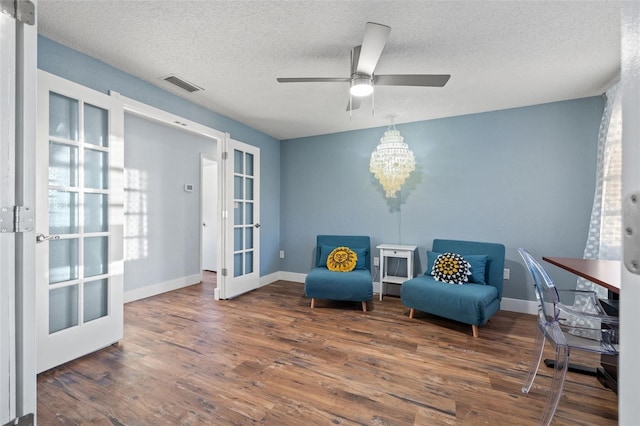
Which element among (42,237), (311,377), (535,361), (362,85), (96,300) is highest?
(362,85)

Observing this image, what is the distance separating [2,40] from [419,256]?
3.92m

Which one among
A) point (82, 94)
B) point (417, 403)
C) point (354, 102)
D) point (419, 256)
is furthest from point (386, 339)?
point (82, 94)

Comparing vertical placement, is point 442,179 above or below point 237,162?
below

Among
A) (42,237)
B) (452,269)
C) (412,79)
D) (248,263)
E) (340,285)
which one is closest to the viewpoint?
(42,237)

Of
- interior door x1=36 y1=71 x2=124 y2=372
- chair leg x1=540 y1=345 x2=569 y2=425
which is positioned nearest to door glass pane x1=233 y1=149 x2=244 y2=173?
interior door x1=36 y1=71 x2=124 y2=372

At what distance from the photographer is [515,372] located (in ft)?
6.95

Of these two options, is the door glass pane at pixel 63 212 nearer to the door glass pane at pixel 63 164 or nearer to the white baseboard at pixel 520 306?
the door glass pane at pixel 63 164

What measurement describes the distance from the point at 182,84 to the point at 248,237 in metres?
2.10

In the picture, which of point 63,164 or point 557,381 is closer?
point 557,381

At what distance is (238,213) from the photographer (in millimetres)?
4051

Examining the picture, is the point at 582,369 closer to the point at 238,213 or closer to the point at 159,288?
the point at 238,213

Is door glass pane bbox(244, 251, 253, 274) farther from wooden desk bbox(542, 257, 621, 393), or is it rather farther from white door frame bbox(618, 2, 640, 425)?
white door frame bbox(618, 2, 640, 425)

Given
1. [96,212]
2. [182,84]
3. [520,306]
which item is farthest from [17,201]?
[520,306]

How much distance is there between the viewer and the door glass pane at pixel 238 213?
3989 mm
